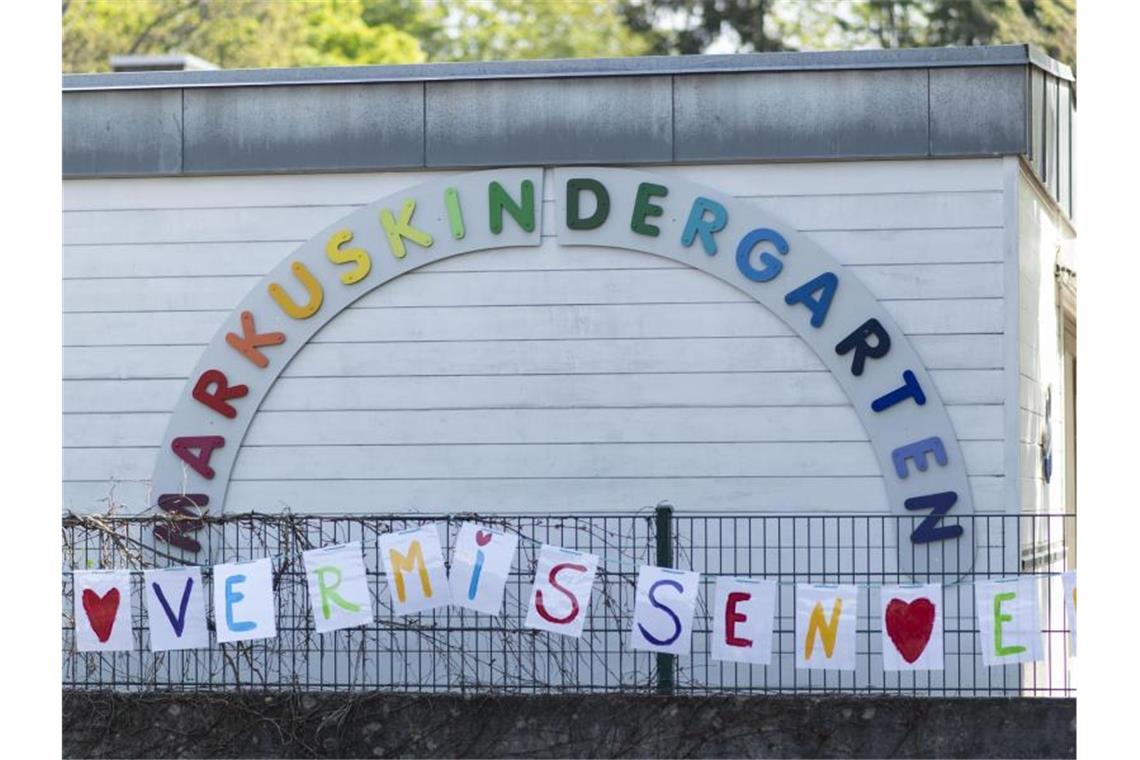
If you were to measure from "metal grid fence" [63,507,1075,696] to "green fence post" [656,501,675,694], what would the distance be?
0.5 inches

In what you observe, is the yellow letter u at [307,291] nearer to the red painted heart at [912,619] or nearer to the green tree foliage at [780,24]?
the red painted heart at [912,619]

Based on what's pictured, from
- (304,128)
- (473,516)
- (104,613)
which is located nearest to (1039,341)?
(473,516)

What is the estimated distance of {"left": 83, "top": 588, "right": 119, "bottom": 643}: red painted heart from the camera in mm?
11539

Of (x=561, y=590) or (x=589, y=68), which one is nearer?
(x=561, y=590)

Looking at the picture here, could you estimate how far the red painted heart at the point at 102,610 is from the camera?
11.5 m

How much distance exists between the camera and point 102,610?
1155 centimetres

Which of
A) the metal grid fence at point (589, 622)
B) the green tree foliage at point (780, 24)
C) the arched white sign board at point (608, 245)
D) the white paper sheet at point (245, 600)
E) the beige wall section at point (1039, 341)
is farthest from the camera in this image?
the green tree foliage at point (780, 24)

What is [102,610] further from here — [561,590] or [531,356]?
[531,356]

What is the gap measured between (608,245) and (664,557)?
216cm

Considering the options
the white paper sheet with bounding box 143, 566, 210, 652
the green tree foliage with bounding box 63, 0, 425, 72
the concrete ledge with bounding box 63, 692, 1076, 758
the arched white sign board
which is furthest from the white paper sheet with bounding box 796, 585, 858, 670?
the green tree foliage with bounding box 63, 0, 425, 72

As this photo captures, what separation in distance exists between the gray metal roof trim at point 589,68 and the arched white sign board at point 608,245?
67 centimetres

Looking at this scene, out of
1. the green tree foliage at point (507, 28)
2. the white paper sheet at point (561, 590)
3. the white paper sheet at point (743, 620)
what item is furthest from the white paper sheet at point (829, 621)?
the green tree foliage at point (507, 28)

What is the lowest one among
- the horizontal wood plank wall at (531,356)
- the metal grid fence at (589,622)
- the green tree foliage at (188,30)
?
the metal grid fence at (589,622)

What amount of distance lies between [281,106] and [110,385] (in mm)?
2196
